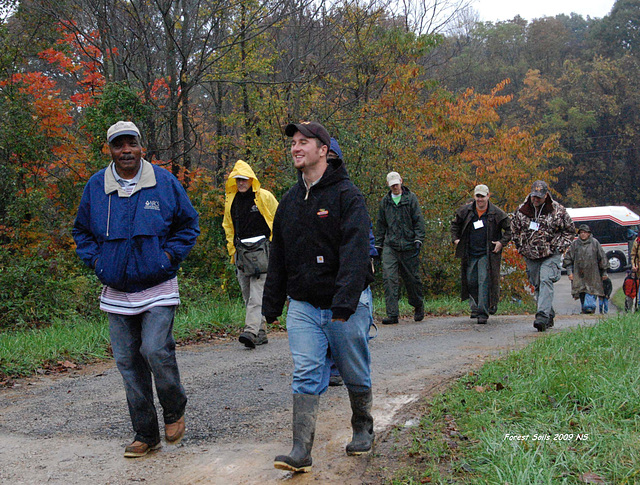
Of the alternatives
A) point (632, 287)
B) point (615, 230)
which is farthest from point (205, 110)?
point (615, 230)

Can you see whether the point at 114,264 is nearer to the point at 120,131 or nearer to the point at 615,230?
the point at 120,131

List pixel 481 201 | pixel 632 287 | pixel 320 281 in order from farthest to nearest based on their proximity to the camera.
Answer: pixel 632 287 → pixel 481 201 → pixel 320 281

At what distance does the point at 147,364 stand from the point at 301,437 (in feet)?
4.17

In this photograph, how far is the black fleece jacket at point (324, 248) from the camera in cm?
399

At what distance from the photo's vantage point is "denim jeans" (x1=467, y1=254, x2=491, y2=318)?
11.2 meters

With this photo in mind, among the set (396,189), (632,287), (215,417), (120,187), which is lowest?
(632,287)

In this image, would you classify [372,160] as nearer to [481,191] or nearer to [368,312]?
[481,191]

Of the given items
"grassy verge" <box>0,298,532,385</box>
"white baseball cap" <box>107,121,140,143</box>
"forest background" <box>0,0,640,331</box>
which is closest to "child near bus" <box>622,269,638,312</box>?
"forest background" <box>0,0,640,331</box>

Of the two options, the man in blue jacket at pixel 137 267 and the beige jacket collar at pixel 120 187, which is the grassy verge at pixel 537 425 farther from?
the beige jacket collar at pixel 120 187

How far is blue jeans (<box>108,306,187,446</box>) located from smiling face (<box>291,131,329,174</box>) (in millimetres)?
1322

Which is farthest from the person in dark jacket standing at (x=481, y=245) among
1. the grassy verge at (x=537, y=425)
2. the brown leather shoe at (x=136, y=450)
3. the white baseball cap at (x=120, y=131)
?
the brown leather shoe at (x=136, y=450)

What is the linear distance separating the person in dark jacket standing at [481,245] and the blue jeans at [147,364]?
7.55 m

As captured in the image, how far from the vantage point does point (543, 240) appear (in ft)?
33.6

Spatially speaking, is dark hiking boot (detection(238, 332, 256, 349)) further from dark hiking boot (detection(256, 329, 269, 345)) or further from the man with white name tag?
dark hiking boot (detection(256, 329, 269, 345))
